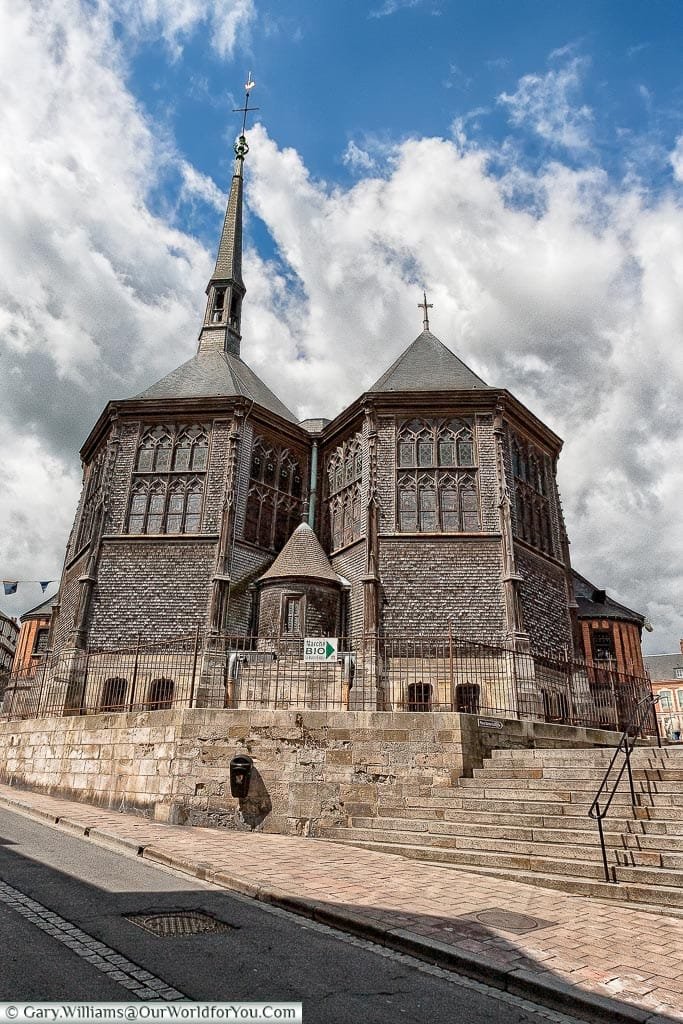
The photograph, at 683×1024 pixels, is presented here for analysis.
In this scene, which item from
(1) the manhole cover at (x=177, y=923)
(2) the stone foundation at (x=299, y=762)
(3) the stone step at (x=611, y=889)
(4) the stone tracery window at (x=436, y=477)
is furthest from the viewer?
(4) the stone tracery window at (x=436, y=477)

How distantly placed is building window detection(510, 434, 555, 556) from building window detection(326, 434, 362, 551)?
6220 millimetres

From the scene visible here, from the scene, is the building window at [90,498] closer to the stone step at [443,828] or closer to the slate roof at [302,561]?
the slate roof at [302,561]

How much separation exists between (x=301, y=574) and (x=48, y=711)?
913cm

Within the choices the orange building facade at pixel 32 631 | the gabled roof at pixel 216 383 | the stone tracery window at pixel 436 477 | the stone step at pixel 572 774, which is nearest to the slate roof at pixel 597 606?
the stone tracery window at pixel 436 477

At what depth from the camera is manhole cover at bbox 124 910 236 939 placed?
573 centimetres

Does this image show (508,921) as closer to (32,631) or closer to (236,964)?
(236,964)

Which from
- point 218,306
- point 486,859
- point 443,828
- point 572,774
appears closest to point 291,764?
point 443,828

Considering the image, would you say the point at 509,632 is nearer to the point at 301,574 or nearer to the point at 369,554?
the point at 369,554

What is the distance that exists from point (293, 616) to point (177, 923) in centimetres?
1677

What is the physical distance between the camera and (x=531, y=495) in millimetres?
26328

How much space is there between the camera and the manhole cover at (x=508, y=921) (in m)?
6.09

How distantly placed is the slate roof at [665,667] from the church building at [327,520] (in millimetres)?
54673

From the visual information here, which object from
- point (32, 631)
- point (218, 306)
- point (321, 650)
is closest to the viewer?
point (321, 650)

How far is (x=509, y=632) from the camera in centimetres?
2175
